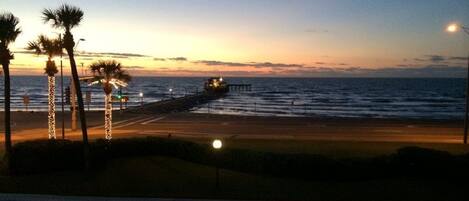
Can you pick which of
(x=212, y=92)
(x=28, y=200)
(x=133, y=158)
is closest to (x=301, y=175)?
(x=133, y=158)

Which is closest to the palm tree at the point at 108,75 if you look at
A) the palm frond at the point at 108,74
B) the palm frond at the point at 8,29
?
the palm frond at the point at 108,74

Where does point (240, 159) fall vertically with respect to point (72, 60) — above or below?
below

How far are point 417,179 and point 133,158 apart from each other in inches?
356

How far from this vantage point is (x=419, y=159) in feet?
50.9

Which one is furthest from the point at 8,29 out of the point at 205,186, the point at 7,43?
the point at 205,186

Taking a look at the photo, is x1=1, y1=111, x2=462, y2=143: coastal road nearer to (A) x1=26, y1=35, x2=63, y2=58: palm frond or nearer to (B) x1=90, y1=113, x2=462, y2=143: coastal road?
(B) x1=90, y1=113, x2=462, y2=143: coastal road

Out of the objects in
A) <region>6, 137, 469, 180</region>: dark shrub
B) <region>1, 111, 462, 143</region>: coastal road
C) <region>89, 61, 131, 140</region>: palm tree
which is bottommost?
<region>1, 111, 462, 143</region>: coastal road

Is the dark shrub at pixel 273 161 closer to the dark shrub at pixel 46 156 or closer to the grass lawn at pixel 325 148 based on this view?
the dark shrub at pixel 46 156

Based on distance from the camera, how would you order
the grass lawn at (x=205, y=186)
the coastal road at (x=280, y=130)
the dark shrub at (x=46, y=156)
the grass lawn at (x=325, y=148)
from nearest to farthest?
the grass lawn at (x=205, y=186)
the dark shrub at (x=46, y=156)
the grass lawn at (x=325, y=148)
the coastal road at (x=280, y=130)

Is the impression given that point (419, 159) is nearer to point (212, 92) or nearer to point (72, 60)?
point (72, 60)

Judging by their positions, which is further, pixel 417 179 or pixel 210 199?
pixel 417 179

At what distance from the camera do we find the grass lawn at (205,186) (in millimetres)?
14234

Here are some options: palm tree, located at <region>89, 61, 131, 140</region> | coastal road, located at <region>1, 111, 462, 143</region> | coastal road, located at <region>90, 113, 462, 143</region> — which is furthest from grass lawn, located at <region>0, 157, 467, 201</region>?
coastal road, located at <region>90, 113, 462, 143</region>

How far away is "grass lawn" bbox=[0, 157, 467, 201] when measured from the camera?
14.2m
